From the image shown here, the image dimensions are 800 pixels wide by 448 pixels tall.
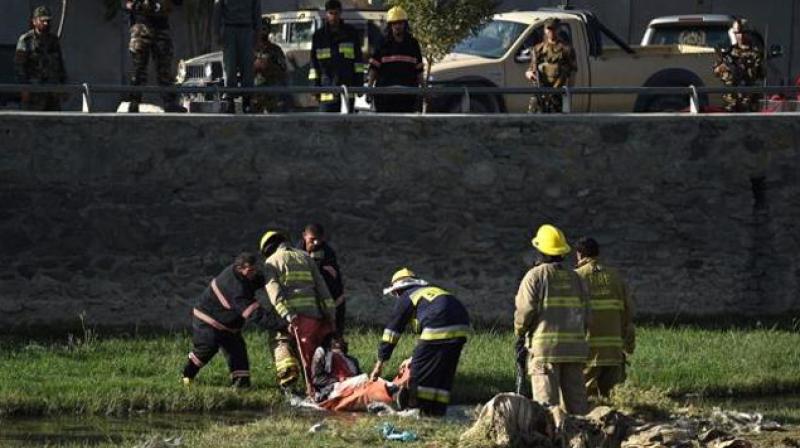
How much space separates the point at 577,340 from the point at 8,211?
7.30 metres

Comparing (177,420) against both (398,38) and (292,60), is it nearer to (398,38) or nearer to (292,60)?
(398,38)

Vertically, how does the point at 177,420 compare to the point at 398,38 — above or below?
below

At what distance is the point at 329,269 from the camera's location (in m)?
19.7

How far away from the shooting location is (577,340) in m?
16.8

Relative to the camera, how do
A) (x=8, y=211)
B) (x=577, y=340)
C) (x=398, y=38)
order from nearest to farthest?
(x=577, y=340), (x=8, y=211), (x=398, y=38)

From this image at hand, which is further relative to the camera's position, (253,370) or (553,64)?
(553,64)

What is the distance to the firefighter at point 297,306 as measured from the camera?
1886 cm

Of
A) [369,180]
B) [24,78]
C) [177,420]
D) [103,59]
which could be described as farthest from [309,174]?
[103,59]

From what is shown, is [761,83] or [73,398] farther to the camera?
[761,83]

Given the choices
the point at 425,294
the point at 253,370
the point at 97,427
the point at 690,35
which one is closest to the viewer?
the point at 97,427

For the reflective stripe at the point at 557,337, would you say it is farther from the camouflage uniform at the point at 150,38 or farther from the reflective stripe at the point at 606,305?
the camouflage uniform at the point at 150,38

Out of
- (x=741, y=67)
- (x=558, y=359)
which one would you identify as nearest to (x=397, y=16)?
(x=741, y=67)

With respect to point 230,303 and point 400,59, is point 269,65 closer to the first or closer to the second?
point 400,59

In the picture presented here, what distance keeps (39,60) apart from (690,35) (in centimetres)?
1279
